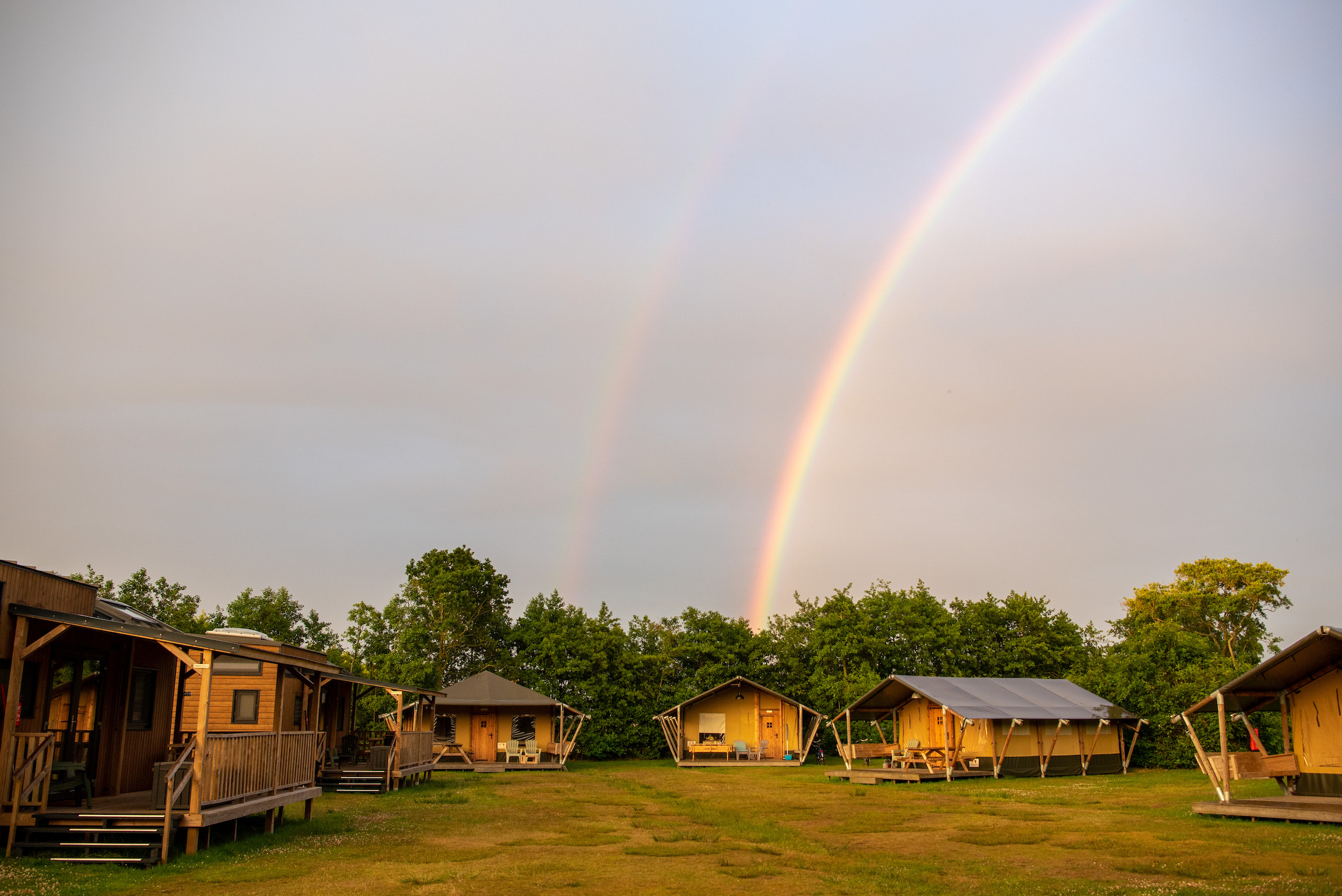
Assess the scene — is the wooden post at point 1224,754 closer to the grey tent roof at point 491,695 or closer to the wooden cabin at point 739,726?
the grey tent roof at point 491,695

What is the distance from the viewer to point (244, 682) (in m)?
26.6

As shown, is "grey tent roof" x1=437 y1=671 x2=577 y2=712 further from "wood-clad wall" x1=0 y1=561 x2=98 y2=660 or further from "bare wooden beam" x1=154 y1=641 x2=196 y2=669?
"bare wooden beam" x1=154 y1=641 x2=196 y2=669

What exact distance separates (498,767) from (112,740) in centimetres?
2447

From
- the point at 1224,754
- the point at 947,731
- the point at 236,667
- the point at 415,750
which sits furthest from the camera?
the point at 947,731

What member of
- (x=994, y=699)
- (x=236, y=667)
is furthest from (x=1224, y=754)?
(x=236, y=667)

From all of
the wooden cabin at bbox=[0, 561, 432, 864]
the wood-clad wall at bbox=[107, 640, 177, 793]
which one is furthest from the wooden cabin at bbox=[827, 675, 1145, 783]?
the wood-clad wall at bbox=[107, 640, 177, 793]

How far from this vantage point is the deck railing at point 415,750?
28.7m

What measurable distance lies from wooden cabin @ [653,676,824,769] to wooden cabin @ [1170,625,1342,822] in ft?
84.8

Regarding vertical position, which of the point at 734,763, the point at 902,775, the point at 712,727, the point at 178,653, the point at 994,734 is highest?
the point at 178,653

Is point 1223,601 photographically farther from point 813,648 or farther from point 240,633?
point 240,633

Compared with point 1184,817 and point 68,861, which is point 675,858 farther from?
point 1184,817

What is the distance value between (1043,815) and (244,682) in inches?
790

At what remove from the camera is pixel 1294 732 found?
68.3 feet

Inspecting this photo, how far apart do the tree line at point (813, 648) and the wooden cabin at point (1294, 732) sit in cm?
1759
